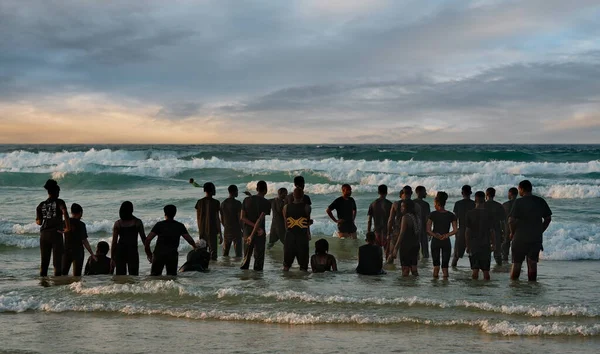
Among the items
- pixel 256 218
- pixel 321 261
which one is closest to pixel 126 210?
pixel 256 218

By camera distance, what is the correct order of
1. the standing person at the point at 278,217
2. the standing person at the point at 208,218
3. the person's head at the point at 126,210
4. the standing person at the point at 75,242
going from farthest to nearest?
1. the standing person at the point at 278,217
2. the standing person at the point at 208,218
3. the standing person at the point at 75,242
4. the person's head at the point at 126,210

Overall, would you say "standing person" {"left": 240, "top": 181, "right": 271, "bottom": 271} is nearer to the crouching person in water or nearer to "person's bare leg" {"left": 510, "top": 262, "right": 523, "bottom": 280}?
the crouching person in water

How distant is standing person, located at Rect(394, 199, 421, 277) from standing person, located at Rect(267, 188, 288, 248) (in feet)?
11.0

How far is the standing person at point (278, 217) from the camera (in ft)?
45.3

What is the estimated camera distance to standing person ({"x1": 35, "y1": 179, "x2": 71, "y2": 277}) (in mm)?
10148

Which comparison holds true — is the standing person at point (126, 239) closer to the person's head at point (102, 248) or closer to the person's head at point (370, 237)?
the person's head at point (102, 248)

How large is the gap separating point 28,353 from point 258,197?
221 inches

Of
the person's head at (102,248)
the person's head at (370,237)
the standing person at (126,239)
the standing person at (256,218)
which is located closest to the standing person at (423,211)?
the person's head at (370,237)

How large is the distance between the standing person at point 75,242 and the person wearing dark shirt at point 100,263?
18 cm

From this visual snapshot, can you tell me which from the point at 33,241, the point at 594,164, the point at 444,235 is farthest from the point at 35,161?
the point at 444,235

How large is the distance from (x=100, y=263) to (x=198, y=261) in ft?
5.85

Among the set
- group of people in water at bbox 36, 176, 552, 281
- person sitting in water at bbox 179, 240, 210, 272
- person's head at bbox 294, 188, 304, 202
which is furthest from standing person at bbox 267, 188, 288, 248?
person's head at bbox 294, 188, 304, 202

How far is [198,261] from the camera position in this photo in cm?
1167

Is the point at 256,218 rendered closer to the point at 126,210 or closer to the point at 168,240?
the point at 168,240
